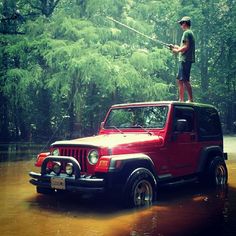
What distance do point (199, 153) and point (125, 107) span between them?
1.91m

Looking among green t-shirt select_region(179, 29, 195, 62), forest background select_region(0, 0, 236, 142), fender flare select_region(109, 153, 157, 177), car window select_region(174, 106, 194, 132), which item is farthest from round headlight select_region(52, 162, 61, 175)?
forest background select_region(0, 0, 236, 142)

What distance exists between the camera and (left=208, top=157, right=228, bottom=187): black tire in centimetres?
794

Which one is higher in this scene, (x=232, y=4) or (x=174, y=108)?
(x=232, y=4)

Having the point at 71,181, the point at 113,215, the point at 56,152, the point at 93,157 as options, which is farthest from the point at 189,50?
the point at 113,215

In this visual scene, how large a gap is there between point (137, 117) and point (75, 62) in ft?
34.6

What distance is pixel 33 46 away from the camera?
18812 millimetres

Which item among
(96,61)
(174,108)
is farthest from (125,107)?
(96,61)

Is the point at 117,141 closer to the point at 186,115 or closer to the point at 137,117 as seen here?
the point at 137,117

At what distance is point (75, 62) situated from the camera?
17297mm

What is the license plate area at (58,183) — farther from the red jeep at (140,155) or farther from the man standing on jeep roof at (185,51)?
the man standing on jeep roof at (185,51)

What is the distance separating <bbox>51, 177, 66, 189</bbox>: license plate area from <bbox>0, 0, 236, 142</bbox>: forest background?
436 inches

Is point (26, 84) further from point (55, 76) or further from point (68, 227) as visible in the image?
point (68, 227)

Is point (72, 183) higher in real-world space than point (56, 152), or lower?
lower

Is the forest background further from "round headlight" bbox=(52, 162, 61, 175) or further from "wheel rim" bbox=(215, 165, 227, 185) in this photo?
"round headlight" bbox=(52, 162, 61, 175)
